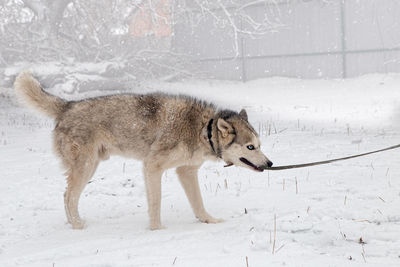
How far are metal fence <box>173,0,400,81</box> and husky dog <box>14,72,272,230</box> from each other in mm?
17258

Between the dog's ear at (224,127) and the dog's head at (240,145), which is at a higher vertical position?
the dog's ear at (224,127)

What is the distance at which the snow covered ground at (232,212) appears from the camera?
359 centimetres

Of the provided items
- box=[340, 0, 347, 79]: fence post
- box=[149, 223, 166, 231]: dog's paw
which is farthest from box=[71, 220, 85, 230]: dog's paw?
box=[340, 0, 347, 79]: fence post

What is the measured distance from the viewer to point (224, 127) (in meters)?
4.53

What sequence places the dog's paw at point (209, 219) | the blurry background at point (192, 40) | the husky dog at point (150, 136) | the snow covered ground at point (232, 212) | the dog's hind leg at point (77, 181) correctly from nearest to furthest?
the snow covered ground at point (232, 212)
the husky dog at point (150, 136)
the dog's paw at point (209, 219)
the dog's hind leg at point (77, 181)
the blurry background at point (192, 40)

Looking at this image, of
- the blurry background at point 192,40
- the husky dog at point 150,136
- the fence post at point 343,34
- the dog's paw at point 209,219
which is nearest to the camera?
the husky dog at point 150,136

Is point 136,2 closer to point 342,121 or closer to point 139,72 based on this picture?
point 139,72

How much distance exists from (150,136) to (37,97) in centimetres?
143

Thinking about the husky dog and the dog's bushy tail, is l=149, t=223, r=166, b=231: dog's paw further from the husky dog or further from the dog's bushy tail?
the dog's bushy tail

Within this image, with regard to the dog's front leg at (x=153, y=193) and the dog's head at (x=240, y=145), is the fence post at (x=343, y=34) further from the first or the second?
the dog's front leg at (x=153, y=193)

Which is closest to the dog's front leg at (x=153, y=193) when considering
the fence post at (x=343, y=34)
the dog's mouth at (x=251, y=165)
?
the dog's mouth at (x=251, y=165)

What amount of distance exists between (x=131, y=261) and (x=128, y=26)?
70.6 ft

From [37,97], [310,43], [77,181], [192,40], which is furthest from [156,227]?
[192,40]

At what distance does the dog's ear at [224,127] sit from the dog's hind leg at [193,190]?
61 cm
